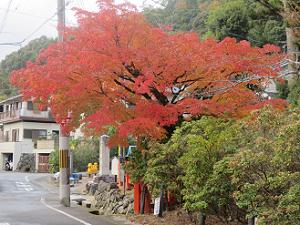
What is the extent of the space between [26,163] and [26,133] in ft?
14.4

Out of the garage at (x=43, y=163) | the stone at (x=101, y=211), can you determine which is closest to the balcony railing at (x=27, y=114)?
the garage at (x=43, y=163)

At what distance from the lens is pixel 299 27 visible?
1512 cm

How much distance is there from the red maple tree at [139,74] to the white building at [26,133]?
135 ft

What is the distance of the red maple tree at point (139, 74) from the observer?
13.1 metres

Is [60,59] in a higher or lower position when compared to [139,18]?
lower

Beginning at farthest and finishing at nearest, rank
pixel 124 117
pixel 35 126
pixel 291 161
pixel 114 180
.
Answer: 1. pixel 35 126
2. pixel 114 180
3. pixel 124 117
4. pixel 291 161

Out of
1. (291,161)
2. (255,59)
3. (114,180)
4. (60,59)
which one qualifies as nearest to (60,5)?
(60,59)

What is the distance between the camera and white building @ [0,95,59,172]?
54906mm

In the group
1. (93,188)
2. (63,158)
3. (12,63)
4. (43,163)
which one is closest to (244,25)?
(93,188)

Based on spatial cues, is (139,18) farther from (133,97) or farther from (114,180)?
(114,180)

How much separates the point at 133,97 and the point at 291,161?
7333 mm

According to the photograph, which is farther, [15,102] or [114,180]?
[15,102]

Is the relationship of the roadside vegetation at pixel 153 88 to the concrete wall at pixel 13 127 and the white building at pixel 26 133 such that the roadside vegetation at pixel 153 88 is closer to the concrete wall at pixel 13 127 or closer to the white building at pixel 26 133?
the white building at pixel 26 133

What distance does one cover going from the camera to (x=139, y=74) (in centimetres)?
1366
